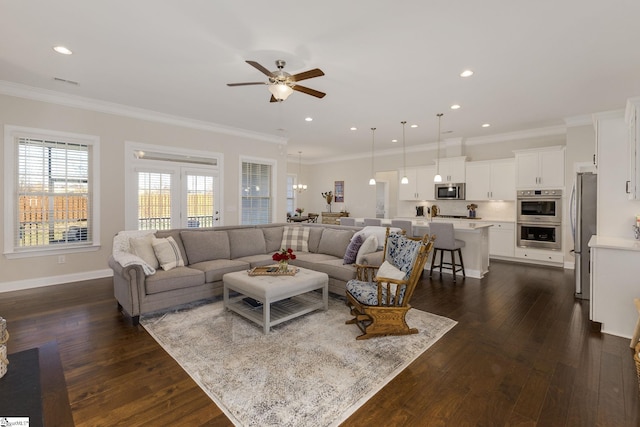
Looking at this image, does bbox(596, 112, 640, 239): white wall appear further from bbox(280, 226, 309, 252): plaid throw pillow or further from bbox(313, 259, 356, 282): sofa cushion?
bbox(280, 226, 309, 252): plaid throw pillow

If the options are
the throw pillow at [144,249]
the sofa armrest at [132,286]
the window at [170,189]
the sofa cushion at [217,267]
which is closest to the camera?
the sofa armrest at [132,286]

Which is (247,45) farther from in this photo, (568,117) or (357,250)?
(568,117)

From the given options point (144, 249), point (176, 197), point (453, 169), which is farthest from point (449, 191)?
point (144, 249)

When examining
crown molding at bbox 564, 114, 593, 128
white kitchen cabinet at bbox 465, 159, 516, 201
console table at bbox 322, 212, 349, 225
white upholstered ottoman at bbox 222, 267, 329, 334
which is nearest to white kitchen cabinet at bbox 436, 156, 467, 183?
white kitchen cabinet at bbox 465, 159, 516, 201

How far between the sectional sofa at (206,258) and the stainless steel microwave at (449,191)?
3886 mm

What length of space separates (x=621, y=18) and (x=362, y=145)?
6063 mm

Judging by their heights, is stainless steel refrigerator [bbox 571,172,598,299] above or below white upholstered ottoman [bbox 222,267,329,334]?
above

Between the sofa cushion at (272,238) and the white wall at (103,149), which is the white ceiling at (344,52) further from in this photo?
the sofa cushion at (272,238)

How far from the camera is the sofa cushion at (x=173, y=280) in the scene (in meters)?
3.30

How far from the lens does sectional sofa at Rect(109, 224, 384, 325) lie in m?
3.27

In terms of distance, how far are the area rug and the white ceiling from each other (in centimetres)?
293

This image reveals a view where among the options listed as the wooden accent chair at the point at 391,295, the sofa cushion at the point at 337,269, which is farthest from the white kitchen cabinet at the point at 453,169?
the wooden accent chair at the point at 391,295

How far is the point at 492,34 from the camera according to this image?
9.39 feet

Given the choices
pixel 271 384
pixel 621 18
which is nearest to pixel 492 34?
pixel 621 18
